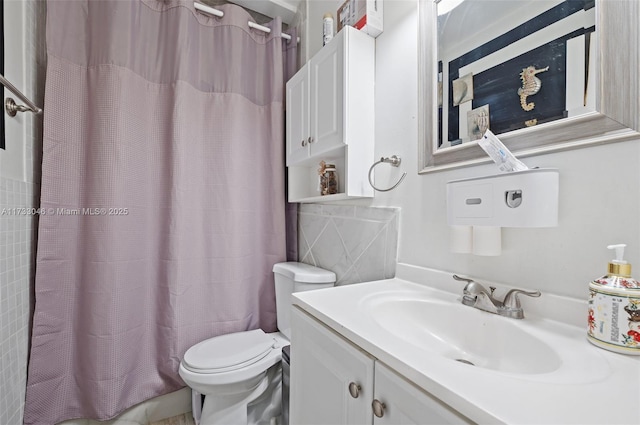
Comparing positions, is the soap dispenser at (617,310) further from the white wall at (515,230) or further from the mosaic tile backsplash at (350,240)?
the mosaic tile backsplash at (350,240)

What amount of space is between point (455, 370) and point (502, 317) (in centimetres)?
33

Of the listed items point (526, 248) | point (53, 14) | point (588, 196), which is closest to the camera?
point (588, 196)

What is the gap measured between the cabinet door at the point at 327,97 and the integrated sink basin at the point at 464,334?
2.31 ft

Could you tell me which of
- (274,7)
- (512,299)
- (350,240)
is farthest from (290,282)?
(274,7)

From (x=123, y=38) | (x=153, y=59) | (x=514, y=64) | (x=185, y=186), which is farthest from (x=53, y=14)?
(x=514, y=64)

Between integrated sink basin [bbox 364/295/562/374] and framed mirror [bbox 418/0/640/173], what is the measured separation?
431 mm

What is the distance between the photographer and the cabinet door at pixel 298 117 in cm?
144

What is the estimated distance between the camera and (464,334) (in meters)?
0.74

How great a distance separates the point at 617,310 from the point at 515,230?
28 cm

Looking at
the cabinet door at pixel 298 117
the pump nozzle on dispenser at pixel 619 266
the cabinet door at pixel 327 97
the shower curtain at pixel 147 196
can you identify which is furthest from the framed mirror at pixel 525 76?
the shower curtain at pixel 147 196

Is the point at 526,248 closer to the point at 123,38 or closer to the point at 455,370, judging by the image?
the point at 455,370

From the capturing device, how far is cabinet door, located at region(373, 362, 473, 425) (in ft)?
1.34

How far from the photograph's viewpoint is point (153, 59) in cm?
144

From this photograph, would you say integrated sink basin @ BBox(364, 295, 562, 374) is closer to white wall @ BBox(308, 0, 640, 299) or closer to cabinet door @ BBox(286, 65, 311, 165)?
white wall @ BBox(308, 0, 640, 299)
